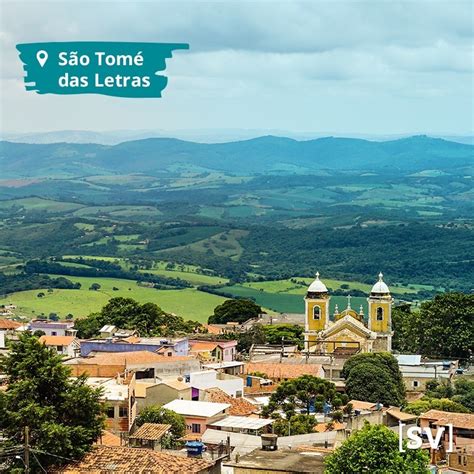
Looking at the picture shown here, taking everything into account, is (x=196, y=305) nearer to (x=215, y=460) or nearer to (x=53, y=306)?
(x=53, y=306)

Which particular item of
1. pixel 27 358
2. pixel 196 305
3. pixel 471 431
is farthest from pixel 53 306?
pixel 27 358

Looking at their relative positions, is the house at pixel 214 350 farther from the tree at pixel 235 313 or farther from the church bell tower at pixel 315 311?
the tree at pixel 235 313

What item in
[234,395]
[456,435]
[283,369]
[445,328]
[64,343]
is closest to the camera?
[456,435]

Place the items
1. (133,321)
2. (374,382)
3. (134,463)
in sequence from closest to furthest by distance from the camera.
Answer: (134,463), (374,382), (133,321)

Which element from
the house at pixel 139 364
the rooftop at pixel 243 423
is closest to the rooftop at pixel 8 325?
the house at pixel 139 364

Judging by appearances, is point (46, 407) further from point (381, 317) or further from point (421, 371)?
point (381, 317)

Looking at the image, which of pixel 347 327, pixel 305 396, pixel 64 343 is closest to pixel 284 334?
pixel 347 327
